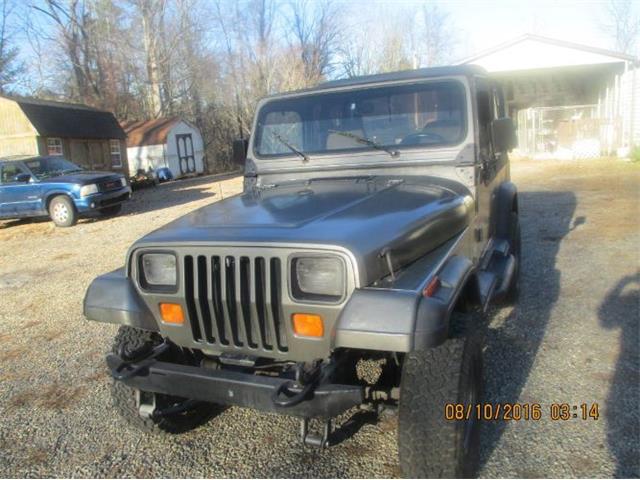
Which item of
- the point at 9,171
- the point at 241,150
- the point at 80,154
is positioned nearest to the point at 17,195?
the point at 9,171

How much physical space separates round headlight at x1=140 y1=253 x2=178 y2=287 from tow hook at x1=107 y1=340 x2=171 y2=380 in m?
0.35

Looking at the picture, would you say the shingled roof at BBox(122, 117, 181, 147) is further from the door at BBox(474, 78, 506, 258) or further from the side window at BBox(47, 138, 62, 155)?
the door at BBox(474, 78, 506, 258)

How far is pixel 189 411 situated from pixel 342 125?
2.13 m

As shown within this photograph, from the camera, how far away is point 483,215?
156 inches

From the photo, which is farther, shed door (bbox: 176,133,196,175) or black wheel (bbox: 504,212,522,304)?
shed door (bbox: 176,133,196,175)

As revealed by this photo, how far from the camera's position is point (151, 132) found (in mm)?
30078

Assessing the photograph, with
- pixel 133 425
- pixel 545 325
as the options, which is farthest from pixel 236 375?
pixel 545 325

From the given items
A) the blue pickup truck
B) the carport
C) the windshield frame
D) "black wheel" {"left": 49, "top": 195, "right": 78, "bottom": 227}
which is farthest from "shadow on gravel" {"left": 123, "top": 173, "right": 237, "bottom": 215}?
the carport

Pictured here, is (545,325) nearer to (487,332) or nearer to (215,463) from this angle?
(487,332)

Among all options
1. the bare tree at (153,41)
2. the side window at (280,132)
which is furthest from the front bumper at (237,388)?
the bare tree at (153,41)

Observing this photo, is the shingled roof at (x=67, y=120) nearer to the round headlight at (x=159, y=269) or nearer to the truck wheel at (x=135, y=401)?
the truck wheel at (x=135, y=401)

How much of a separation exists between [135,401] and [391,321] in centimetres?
159

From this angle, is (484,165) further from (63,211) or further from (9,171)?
(9,171)

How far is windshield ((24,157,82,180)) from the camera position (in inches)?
515
